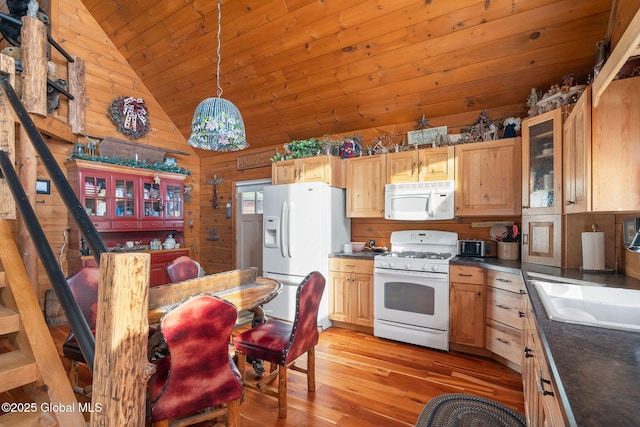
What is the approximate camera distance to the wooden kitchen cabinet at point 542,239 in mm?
2428

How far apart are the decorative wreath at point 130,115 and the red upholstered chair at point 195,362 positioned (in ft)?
13.7

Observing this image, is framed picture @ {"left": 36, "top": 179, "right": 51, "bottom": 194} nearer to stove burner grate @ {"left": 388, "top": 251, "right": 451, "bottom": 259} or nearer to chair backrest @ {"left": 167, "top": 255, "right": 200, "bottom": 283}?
chair backrest @ {"left": 167, "top": 255, "right": 200, "bottom": 283}

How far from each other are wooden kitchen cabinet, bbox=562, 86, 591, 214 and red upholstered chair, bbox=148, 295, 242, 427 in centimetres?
221

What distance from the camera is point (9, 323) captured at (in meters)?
1.39

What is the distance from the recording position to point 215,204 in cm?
534

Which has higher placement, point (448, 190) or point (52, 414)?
point (448, 190)

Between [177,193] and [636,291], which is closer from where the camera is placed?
[636,291]

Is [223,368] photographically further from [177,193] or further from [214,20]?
[177,193]

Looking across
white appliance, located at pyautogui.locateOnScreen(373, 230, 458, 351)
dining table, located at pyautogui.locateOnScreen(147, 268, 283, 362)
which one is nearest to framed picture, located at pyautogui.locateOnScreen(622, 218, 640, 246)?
white appliance, located at pyautogui.locateOnScreen(373, 230, 458, 351)

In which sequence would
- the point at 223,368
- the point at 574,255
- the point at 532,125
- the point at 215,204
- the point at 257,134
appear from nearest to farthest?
1. the point at 223,368
2. the point at 574,255
3. the point at 532,125
4. the point at 257,134
5. the point at 215,204

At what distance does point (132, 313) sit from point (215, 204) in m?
4.45

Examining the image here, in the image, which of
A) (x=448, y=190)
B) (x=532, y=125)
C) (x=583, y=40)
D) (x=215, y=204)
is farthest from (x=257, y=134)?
(x=583, y=40)

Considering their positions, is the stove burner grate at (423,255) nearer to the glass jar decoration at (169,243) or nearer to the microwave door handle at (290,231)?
the microwave door handle at (290,231)

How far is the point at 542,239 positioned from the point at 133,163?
496 cm
